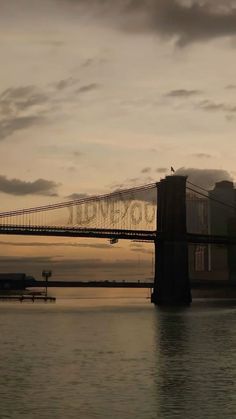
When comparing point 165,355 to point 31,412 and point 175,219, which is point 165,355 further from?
point 175,219

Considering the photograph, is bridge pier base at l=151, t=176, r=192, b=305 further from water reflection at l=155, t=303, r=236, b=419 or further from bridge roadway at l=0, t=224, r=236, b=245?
water reflection at l=155, t=303, r=236, b=419

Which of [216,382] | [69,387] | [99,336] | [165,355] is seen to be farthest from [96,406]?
[99,336]

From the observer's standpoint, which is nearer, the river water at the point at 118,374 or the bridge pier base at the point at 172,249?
the river water at the point at 118,374

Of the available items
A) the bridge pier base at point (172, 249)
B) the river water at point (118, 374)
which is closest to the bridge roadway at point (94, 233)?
the bridge pier base at point (172, 249)

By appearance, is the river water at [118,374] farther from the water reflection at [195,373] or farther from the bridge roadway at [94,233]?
the bridge roadway at [94,233]

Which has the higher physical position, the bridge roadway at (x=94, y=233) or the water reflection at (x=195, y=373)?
the bridge roadway at (x=94, y=233)
